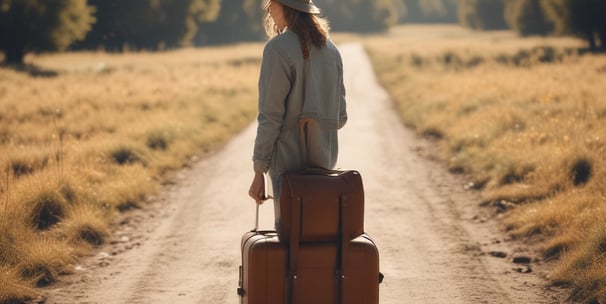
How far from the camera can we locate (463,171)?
35.0 ft

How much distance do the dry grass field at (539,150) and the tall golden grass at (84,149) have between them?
396cm

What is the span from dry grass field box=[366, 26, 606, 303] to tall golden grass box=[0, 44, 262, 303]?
3.96 meters

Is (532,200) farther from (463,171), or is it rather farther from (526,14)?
(526,14)

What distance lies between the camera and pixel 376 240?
6.93 metres

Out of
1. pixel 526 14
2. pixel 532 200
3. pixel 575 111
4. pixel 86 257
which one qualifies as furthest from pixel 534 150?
pixel 526 14

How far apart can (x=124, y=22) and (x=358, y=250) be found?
4956 centimetres

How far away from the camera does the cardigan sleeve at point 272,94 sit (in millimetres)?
3619

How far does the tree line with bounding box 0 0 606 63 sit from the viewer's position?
36.0 m

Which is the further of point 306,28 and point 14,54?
point 14,54

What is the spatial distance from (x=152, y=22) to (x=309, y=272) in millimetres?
51083

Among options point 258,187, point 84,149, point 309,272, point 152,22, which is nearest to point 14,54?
point 152,22

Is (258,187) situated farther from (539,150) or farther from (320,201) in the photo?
(539,150)

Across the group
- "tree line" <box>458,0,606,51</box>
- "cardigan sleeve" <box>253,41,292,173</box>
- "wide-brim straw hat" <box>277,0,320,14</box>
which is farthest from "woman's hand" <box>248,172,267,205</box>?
"tree line" <box>458,0,606,51</box>

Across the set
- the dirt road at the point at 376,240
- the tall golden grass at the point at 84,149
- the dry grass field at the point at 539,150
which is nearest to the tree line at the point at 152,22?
the tall golden grass at the point at 84,149
